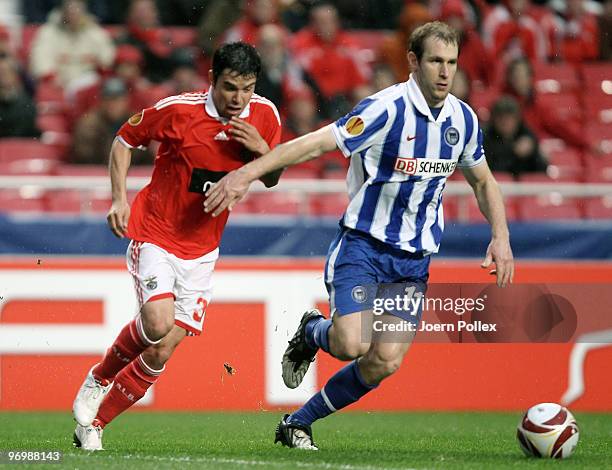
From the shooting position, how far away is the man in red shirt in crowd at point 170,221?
6.37 metres

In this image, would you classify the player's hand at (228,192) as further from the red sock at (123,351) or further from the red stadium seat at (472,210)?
the red stadium seat at (472,210)

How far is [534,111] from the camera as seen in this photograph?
1155 centimetres

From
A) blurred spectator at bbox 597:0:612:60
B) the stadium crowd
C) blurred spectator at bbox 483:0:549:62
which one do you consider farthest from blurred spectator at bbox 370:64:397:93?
blurred spectator at bbox 597:0:612:60

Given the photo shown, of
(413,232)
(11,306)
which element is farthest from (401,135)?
(11,306)

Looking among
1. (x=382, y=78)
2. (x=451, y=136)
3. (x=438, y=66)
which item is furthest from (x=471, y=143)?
(x=382, y=78)

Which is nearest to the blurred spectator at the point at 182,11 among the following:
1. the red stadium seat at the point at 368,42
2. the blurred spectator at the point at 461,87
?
the red stadium seat at the point at 368,42

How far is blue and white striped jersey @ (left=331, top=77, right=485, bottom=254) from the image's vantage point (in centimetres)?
619

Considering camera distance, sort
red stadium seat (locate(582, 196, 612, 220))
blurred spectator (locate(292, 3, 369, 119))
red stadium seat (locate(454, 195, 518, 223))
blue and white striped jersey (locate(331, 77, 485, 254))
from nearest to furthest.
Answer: blue and white striped jersey (locate(331, 77, 485, 254)) → red stadium seat (locate(454, 195, 518, 223)) → red stadium seat (locate(582, 196, 612, 220)) → blurred spectator (locate(292, 3, 369, 119))

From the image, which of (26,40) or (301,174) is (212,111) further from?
(26,40)

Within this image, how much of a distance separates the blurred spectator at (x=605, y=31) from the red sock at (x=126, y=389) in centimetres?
742

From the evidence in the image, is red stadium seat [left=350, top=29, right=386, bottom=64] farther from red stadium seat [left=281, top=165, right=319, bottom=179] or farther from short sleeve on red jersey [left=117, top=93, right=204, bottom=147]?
short sleeve on red jersey [left=117, top=93, right=204, bottom=147]

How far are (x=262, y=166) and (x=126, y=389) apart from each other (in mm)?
1489

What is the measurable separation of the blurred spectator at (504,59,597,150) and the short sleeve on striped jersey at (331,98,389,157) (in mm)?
5369

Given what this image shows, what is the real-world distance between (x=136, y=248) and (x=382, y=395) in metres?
3.46
